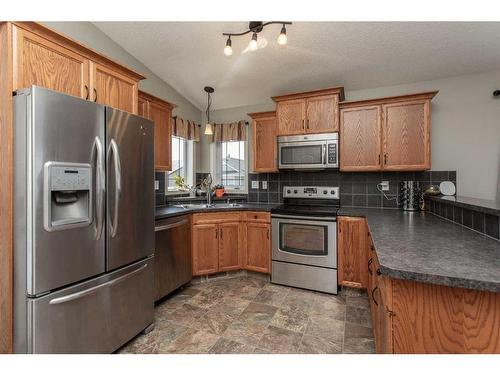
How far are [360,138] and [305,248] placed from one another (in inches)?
56.6

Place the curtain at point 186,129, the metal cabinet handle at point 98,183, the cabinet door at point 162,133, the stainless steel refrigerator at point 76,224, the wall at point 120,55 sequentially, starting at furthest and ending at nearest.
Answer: the curtain at point 186,129 → the cabinet door at point 162,133 → the wall at point 120,55 → the metal cabinet handle at point 98,183 → the stainless steel refrigerator at point 76,224

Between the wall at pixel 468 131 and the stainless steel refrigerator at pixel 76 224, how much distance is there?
3.22 m

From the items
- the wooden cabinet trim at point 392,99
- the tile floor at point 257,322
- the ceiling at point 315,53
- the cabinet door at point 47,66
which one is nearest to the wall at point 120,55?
the ceiling at point 315,53

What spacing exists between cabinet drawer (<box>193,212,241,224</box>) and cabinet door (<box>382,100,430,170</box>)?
1855mm

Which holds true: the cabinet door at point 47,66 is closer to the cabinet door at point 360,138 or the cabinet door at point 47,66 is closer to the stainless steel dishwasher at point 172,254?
the stainless steel dishwasher at point 172,254

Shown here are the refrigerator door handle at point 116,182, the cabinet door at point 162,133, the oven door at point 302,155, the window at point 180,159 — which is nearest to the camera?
the refrigerator door handle at point 116,182

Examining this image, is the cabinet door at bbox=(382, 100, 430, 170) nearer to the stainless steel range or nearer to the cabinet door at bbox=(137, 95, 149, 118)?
the stainless steel range

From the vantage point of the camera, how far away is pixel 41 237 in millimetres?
1294

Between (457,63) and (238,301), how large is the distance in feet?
11.1

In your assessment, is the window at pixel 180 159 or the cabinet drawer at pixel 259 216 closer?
the cabinet drawer at pixel 259 216

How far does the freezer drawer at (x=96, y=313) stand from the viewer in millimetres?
1320

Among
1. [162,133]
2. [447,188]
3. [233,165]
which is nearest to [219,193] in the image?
[233,165]
